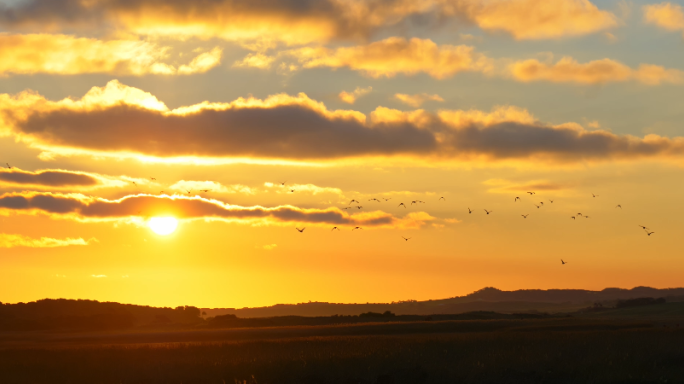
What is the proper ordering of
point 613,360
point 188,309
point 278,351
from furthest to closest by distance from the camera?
point 188,309 → point 278,351 → point 613,360

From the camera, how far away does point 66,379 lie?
32750mm

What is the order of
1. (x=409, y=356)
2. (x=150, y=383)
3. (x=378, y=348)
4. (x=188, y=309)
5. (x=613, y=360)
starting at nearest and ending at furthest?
(x=150, y=383) → (x=613, y=360) → (x=409, y=356) → (x=378, y=348) → (x=188, y=309)

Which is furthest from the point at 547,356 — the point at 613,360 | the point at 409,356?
the point at 409,356

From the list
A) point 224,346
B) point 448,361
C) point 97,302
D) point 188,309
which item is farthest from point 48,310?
point 448,361

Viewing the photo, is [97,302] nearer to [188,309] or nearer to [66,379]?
[188,309]

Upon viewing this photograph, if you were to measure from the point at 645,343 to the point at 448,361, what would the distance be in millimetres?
13489

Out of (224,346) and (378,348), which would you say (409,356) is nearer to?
(378,348)

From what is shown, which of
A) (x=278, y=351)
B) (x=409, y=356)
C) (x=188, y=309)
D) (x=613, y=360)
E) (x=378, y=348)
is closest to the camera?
(x=613, y=360)

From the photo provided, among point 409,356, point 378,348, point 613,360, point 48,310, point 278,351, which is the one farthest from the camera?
point 48,310

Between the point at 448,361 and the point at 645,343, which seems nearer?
the point at 448,361

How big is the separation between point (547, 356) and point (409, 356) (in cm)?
677

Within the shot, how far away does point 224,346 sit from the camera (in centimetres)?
4491

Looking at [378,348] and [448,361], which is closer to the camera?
[448,361]

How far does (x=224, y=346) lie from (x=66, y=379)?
13.5 metres
